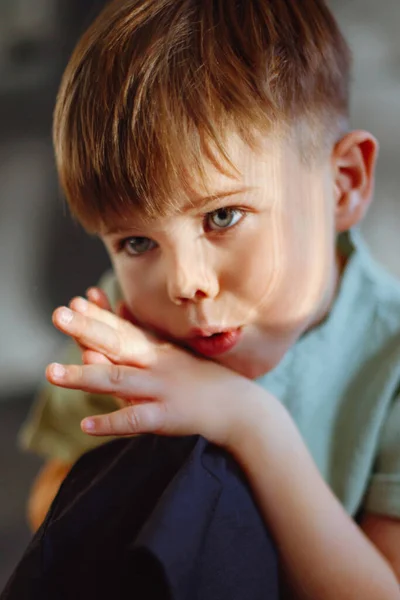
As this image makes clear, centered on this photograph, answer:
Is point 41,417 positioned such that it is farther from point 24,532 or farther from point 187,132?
point 187,132

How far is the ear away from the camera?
51 centimetres

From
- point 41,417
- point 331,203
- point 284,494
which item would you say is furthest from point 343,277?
point 41,417

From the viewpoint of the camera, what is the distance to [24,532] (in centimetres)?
66

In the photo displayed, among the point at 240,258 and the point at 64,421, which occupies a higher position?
the point at 240,258

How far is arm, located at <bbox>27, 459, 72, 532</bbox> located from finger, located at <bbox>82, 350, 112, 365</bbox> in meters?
0.19

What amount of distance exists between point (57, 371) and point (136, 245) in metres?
0.11

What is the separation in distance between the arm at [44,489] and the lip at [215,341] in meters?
0.20

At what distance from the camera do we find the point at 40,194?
64 cm

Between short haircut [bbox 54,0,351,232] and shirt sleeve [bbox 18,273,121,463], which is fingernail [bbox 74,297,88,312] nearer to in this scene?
short haircut [bbox 54,0,351,232]

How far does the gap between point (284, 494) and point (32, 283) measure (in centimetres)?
34

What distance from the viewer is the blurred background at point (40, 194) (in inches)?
22.8

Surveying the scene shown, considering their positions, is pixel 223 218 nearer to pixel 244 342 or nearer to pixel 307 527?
pixel 244 342

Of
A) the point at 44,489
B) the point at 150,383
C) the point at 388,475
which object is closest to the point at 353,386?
the point at 388,475

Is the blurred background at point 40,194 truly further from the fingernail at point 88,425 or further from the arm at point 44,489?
the fingernail at point 88,425
